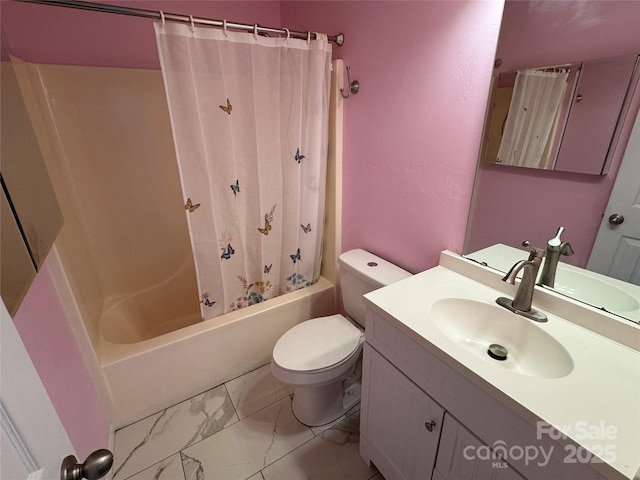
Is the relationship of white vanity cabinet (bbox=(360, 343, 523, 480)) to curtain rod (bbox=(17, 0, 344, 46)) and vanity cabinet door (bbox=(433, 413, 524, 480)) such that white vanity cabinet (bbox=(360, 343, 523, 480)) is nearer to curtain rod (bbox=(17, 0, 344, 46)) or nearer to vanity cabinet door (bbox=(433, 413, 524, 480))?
vanity cabinet door (bbox=(433, 413, 524, 480))

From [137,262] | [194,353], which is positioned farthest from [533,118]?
[137,262]

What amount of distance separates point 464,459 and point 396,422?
0.89 feet

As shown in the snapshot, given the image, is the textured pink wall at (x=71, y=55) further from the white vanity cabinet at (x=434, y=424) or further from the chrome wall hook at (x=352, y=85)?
the white vanity cabinet at (x=434, y=424)

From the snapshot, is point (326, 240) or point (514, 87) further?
point (326, 240)

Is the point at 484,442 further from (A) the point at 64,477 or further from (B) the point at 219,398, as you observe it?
(B) the point at 219,398

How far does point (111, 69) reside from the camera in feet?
5.60

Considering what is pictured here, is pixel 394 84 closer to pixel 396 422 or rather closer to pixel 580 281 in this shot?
pixel 580 281

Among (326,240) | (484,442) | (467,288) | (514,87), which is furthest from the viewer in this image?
(326,240)

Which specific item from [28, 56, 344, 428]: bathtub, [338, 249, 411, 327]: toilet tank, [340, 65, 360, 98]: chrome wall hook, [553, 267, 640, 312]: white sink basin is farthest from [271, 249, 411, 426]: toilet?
[340, 65, 360, 98]: chrome wall hook

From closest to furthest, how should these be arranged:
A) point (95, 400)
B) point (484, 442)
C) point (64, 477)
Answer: point (64, 477), point (484, 442), point (95, 400)

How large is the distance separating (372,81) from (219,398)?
1.82m

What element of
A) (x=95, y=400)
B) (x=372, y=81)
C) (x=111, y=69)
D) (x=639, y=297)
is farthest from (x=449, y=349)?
(x=111, y=69)

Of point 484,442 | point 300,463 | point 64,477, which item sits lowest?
point 300,463

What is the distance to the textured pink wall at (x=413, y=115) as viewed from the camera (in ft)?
3.65
